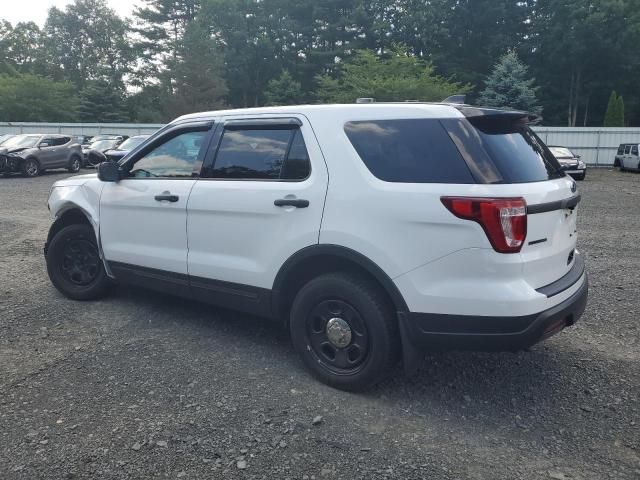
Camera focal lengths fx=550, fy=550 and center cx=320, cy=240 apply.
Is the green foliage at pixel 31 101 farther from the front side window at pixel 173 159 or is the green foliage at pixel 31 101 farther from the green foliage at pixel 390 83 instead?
the front side window at pixel 173 159

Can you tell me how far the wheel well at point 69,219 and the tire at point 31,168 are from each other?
16601mm

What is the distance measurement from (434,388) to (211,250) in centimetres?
193

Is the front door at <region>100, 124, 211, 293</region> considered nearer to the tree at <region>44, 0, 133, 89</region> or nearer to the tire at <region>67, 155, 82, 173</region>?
the tire at <region>67, 155, 82, 173</region>

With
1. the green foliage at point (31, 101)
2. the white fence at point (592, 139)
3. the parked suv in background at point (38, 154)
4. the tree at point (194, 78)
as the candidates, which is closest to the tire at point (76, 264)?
the parked suv in background at point (38, 154)

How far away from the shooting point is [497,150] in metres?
3.26

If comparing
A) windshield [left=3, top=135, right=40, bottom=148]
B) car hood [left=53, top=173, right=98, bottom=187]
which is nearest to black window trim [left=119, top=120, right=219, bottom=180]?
car hood [left=53, top=173, right=98, bottom=187]

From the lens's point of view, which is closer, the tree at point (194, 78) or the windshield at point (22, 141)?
the windshield at point (22, 141)

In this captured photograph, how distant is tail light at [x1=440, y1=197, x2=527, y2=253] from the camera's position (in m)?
3.02

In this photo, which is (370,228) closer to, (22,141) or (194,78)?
(22,141)

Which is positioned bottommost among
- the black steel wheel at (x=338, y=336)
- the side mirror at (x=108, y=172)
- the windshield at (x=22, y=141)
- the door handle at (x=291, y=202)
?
the black steel wheel at (x=338, y=336)

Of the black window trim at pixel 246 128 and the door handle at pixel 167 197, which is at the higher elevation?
the black window trim at pixel 246 128

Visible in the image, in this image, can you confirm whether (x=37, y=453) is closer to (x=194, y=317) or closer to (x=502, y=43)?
(x=194, y=317)

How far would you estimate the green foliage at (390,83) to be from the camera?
35000 mm

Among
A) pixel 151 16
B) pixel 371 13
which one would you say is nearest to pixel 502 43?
pixel 371 13
